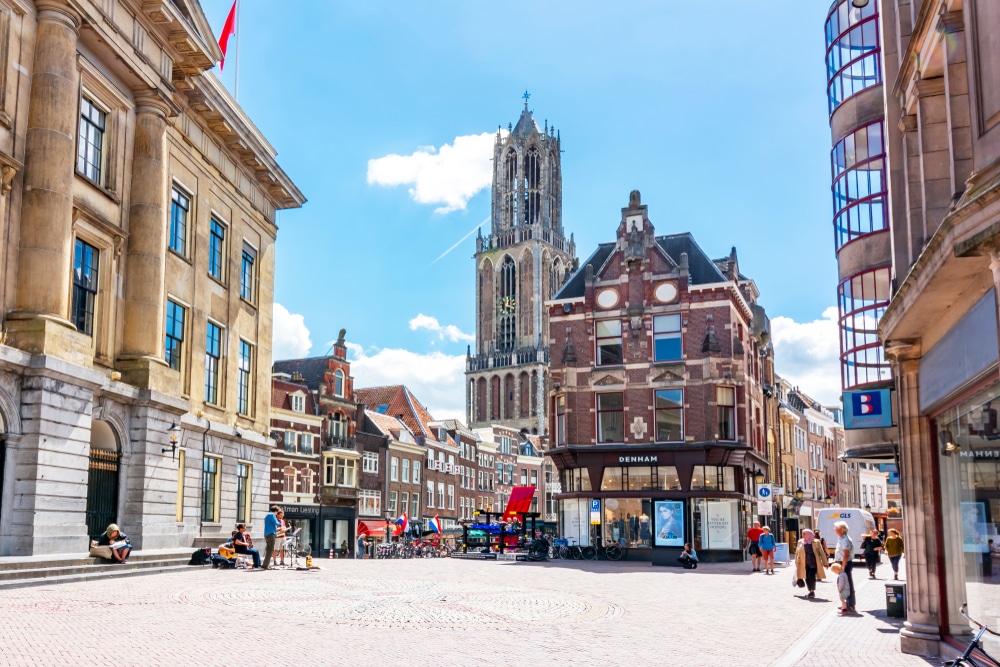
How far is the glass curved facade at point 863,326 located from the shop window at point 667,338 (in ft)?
78.0

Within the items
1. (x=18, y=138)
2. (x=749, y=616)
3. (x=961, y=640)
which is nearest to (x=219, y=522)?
(x=18, y=138)

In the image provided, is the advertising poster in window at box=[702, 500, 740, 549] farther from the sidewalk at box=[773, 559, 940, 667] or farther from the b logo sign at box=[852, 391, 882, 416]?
the b logo sign at box=[852, 391, 882, 416]

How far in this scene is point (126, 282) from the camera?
82.8ft

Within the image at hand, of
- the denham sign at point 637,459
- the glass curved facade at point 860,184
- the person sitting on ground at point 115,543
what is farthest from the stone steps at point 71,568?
the denham sign at point 637,459

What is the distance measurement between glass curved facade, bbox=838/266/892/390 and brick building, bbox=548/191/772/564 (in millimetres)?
21286

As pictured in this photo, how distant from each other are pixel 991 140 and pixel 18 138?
62.3 ft

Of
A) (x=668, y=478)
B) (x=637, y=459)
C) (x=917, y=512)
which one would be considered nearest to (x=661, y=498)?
(x=668, y=478)

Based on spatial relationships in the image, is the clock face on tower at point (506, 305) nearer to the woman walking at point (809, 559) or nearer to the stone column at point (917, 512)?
the woman walking at point (809, 559)

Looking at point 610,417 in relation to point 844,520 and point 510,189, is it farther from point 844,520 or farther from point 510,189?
point 510,189

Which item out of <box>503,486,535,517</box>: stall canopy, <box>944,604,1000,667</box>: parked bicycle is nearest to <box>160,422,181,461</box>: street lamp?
<box>944,604,1000,667</box>: parked bicycle

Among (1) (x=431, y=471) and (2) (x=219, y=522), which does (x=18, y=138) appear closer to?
(2) (x=219, y=522)

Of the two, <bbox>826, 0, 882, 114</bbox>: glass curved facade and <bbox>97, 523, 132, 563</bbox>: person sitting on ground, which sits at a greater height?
<bbox>826, 0, 882, 114</bbox>: glass curved facade

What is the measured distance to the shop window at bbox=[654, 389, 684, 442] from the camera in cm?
4725

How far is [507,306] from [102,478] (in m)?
121
